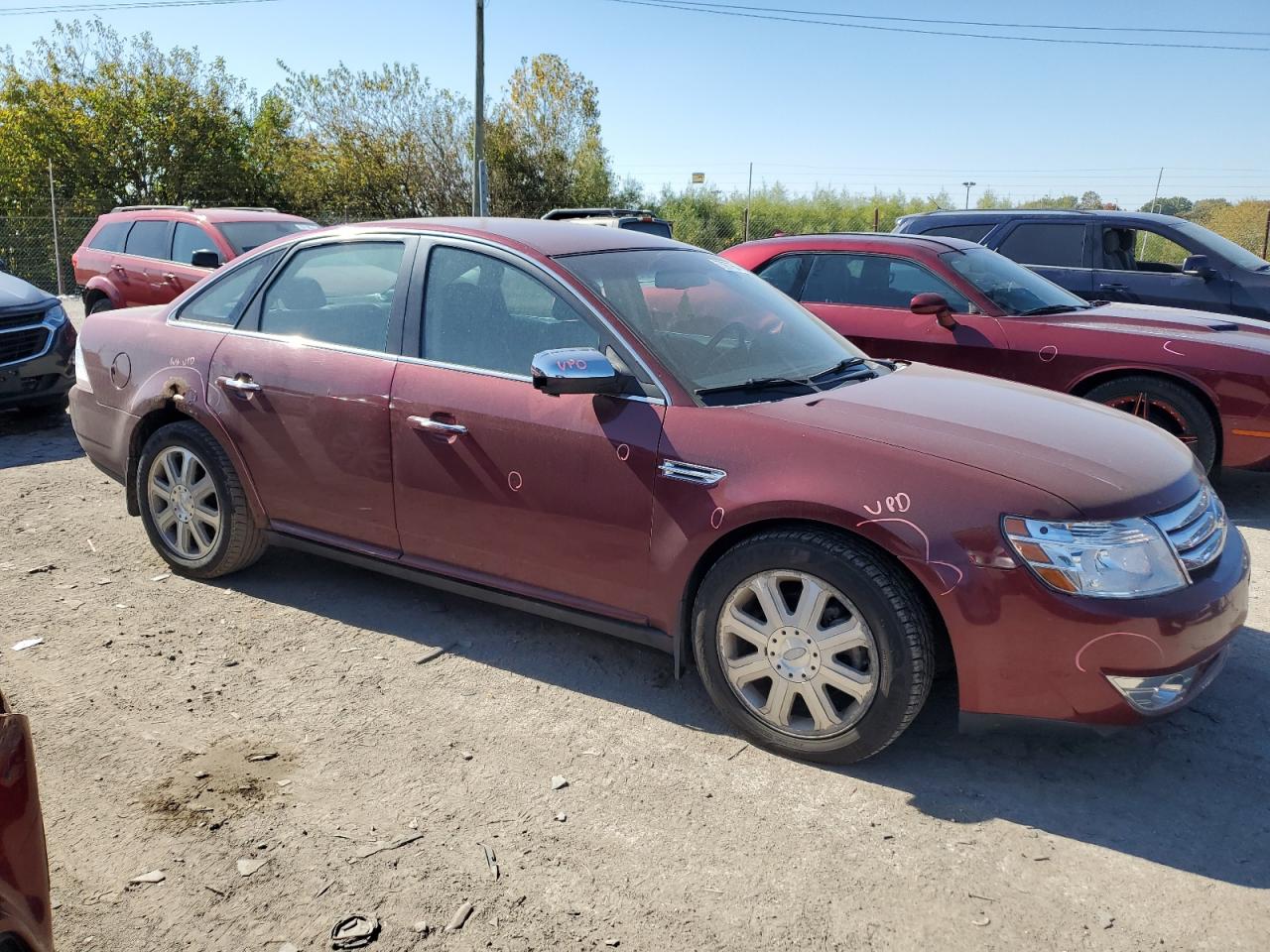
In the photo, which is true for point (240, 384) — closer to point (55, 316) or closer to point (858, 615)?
point (858, 615)

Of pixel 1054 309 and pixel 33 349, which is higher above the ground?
pixel 1054 309

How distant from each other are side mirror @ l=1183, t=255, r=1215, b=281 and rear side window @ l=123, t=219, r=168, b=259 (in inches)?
410

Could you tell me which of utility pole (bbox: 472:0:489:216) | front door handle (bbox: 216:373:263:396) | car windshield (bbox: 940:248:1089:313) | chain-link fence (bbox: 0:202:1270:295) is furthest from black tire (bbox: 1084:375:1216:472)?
utility pole (bbox: 472:0:489:216)

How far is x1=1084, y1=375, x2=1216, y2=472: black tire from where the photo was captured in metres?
6.03

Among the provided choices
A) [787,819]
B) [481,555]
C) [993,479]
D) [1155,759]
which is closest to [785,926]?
[787,819]

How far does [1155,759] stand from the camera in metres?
3.29

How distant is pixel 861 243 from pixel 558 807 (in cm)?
526

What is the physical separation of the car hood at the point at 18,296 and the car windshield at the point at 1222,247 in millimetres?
9581

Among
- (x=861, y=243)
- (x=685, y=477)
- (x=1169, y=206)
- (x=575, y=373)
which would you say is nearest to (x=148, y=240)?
(x=861, y=243)

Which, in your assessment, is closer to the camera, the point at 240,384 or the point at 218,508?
the point at 240,384

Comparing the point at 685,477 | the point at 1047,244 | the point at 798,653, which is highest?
the point at 1047,244

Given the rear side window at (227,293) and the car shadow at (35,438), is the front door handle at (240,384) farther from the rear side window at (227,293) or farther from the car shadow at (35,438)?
the car shadow at (35,438)

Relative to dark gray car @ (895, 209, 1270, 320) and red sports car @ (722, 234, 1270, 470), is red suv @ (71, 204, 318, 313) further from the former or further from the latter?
dark gray car @ (895, 209, 1270, 320)

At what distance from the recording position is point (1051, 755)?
3.31 m
